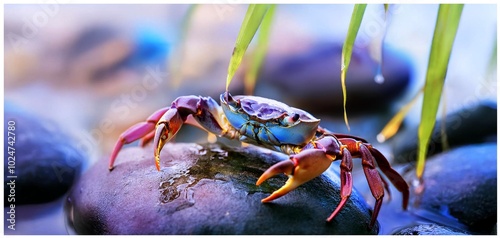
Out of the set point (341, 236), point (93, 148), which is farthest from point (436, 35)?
point (93, 148)

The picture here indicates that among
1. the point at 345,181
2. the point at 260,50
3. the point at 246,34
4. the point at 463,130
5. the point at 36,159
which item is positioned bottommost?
the point at 36,159

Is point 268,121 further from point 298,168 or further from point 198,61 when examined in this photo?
point 198,61

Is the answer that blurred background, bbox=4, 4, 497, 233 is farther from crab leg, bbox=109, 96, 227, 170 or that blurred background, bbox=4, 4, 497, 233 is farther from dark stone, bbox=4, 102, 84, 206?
crab leg, bbox=109, 96, 227, 170

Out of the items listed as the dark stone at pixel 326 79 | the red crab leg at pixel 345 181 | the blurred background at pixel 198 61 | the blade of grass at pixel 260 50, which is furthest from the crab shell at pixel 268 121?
the dark stone at pixel 326 79

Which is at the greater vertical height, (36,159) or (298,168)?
(298,168)

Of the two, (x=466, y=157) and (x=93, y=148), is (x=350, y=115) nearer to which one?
(x=466, y=157)

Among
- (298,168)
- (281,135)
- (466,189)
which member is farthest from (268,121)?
(466,189)

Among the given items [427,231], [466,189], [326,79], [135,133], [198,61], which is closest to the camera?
[427,231]
